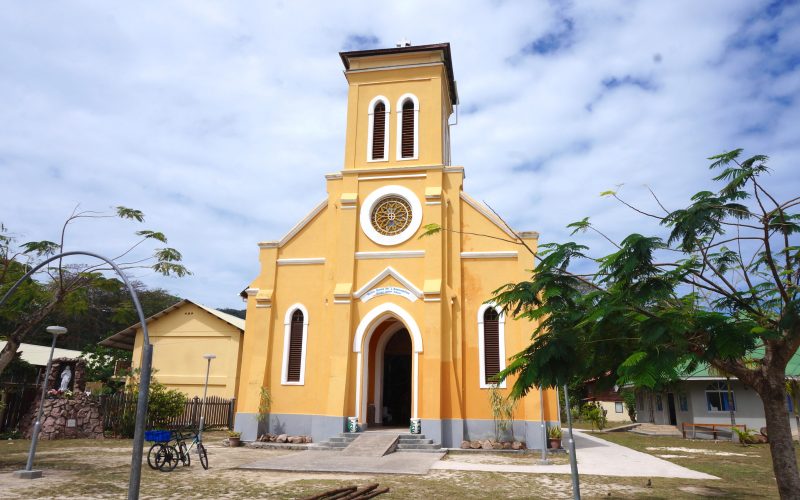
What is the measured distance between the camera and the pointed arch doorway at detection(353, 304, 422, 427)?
60.4ft

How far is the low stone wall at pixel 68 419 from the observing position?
66.3 feet

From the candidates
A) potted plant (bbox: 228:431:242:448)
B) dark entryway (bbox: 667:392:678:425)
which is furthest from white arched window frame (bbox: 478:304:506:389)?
dark entryway (bbox: 667:392:678:425)

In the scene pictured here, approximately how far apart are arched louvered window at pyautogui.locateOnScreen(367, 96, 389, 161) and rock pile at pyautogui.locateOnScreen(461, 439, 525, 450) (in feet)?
34.7

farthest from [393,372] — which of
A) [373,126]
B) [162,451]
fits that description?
[162,451]

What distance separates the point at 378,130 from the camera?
2167 cm

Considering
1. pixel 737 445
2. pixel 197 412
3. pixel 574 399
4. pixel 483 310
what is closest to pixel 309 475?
pixel 483 310

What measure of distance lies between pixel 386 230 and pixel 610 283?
13192 mm

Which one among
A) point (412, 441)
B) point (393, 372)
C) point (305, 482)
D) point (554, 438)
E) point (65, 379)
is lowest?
point (305, 482)

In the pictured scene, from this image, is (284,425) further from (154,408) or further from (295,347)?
(154,408)

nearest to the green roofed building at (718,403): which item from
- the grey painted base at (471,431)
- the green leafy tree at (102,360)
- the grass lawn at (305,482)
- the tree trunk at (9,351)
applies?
the grey painted base at (471,431)

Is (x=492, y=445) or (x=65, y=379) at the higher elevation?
(x=65, y=379)

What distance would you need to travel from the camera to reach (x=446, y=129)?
23.7 meters

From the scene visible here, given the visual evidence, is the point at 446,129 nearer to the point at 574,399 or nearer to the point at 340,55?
the point at 340,55

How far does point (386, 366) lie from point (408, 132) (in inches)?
372
